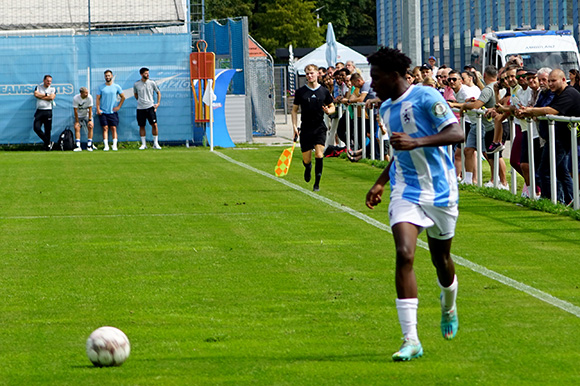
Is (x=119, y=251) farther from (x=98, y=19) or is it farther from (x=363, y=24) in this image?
(x=363, y=24)

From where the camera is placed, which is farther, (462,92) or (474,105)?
(462,92)

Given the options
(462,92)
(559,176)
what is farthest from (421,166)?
(462,92)

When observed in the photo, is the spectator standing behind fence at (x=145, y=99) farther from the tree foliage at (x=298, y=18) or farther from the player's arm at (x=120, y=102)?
the tree foliage at (x=298, y=18)

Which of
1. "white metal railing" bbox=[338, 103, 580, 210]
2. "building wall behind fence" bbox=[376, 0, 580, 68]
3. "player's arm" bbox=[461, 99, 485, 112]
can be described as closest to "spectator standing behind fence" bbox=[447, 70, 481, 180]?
"white metal railing" bbox=[338, 103, 580, 210]

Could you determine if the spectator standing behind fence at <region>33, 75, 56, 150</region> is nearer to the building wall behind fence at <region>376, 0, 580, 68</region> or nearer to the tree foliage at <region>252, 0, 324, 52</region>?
the building wall behind fence at <region>376, 0, 580, 68</region>

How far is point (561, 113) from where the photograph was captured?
44.0 ft

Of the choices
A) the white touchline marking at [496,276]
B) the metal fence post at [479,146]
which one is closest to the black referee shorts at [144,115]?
the metal fence post at [479,146]

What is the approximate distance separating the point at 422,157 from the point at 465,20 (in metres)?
54.2

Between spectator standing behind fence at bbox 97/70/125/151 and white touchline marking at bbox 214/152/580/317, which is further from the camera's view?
spectator standing behind fence at bbox 97/70/125/151

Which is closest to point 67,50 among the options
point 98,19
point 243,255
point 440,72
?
point 98,19

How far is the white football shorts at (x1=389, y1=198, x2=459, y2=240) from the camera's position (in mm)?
Result: 6160

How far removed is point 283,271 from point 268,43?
65.2 meters

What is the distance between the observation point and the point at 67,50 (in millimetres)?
29203

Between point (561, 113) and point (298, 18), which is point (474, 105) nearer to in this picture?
point (561, 113)
